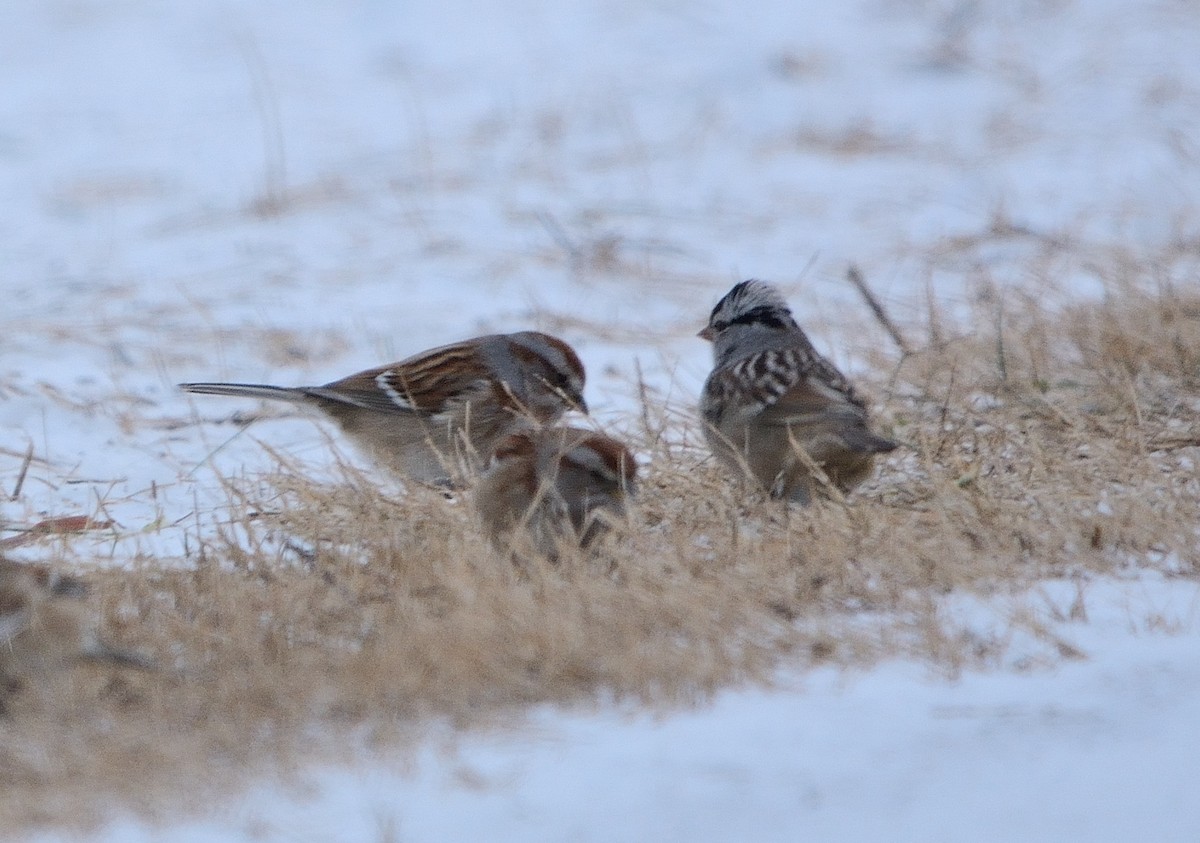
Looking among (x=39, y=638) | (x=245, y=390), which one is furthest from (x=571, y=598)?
(x=245, y=390)

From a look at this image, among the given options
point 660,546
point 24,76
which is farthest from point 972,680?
point 24,76

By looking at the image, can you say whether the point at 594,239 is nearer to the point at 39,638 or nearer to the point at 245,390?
the point at 245,390

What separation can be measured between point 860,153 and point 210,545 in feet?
25.4

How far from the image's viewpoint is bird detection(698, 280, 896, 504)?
15.5ft

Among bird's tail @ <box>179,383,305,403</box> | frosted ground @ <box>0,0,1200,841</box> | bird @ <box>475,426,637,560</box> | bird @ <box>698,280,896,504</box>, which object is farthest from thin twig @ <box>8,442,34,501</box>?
bird @ <box>698,280,896,504</box>

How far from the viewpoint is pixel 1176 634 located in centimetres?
360

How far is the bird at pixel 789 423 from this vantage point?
473cm

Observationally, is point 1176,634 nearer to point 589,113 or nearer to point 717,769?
point 717,769

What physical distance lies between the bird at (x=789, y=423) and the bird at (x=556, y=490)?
0.46 meters

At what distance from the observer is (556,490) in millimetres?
4297

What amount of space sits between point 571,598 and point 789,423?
1456mm

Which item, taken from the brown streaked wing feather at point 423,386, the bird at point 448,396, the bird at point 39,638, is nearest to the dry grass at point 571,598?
the bird at point 39,638

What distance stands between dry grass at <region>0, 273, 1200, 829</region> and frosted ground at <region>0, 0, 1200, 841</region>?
14 cm

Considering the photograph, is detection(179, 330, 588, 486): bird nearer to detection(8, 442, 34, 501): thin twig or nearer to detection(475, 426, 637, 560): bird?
detection(8, 442, 34, 501): thin twig
